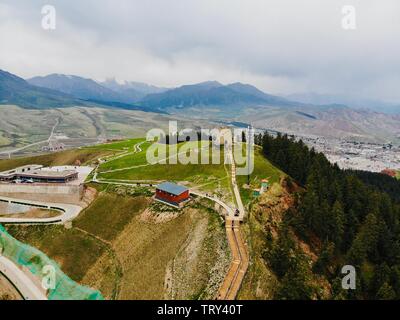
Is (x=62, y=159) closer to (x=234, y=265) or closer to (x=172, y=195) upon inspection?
(x=172, y=195)

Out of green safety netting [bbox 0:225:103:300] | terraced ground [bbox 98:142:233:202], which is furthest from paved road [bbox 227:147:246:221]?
green safety netting [bbox 0:225:103:300]

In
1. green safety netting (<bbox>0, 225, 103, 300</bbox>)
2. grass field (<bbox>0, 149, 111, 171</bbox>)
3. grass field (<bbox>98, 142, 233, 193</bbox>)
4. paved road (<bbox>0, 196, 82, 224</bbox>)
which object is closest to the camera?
green safety netting (<bbox>0, 225, 103, 300</bbox>)

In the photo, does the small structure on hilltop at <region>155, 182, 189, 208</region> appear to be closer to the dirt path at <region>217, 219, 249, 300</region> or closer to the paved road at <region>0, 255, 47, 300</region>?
the dirt path at <region>217, 219, 249, 300</region>

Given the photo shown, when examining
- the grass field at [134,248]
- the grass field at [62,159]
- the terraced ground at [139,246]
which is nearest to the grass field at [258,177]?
the terraced ground at [139,246]

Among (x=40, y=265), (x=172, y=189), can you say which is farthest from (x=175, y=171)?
(x=40, y=265)
